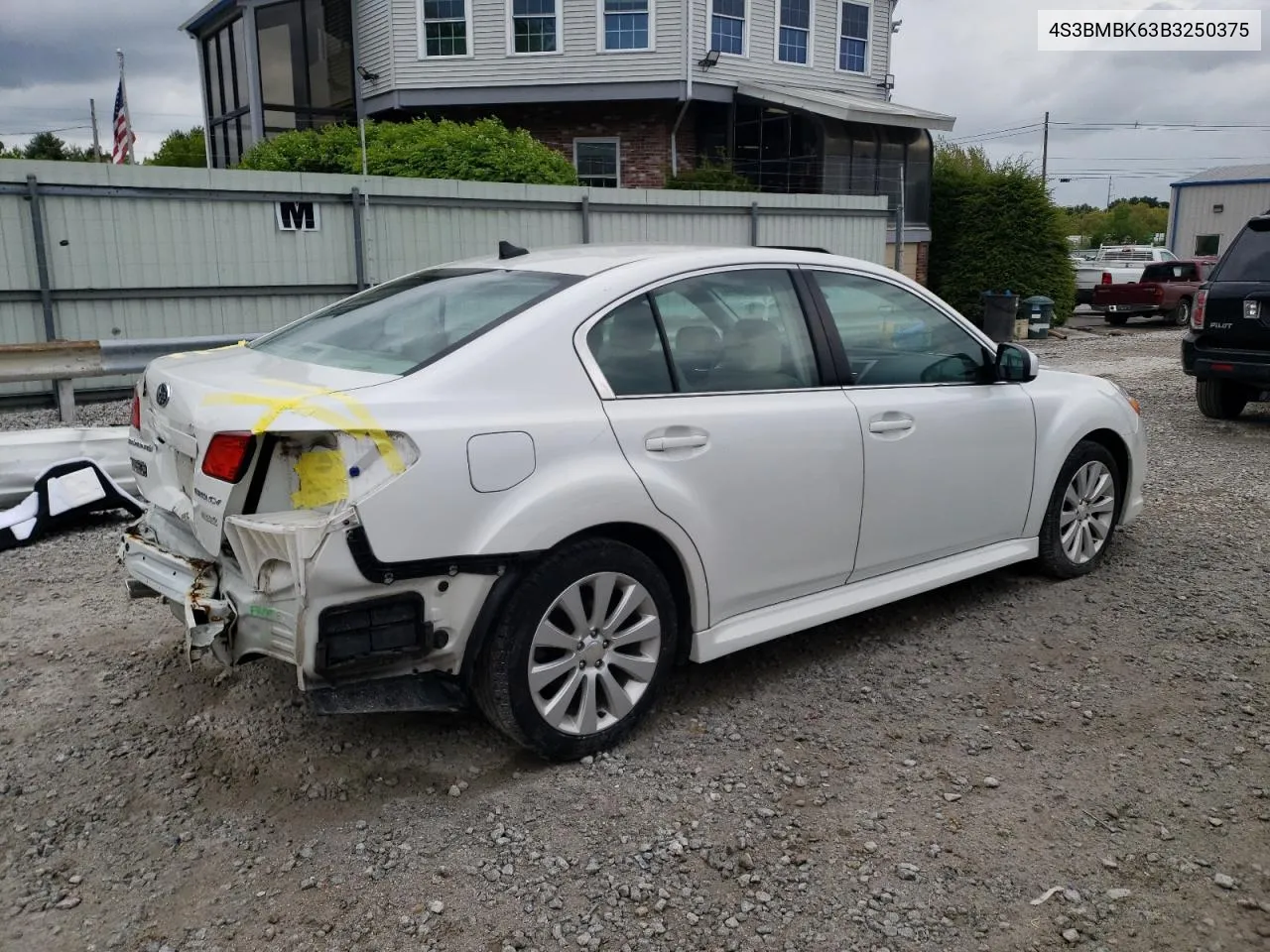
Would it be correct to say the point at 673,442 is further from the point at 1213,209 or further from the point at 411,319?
the point at 1213,209

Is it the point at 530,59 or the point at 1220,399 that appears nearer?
the point at 1220,399

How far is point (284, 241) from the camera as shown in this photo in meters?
11.8

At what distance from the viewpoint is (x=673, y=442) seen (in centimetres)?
360

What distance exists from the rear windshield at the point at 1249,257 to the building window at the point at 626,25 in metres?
14.8

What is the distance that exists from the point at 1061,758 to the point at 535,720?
5.57 feet

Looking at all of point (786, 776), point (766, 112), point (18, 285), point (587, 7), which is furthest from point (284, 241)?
point (766, 112)

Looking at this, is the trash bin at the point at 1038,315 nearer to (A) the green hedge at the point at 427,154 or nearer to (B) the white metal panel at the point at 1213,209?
(A) the green hedge at the point at 427,154

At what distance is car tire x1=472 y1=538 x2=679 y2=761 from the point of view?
3297 millimetres

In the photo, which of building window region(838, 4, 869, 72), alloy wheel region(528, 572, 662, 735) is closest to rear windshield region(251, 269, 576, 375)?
alloy wheel region(528, 572, 662, 735)

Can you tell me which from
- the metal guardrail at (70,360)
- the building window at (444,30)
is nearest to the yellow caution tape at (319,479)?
the metal guardrail at (70,360)

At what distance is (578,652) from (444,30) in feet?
69.2

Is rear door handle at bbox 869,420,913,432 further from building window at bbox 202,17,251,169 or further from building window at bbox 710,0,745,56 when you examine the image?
building window at bbox 202,17,251,169

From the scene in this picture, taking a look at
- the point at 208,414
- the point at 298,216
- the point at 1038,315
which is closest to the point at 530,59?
the point at 1038,315

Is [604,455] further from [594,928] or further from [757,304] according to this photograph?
[594,928]
